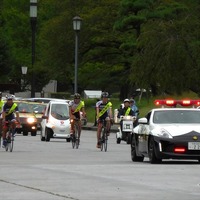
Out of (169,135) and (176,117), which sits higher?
(176,117)

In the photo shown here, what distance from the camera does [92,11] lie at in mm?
79688

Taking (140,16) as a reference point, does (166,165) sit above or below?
below

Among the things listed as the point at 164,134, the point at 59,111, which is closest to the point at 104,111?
the point at 164,134

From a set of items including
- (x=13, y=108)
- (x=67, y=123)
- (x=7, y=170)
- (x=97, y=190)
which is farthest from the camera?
(x=67, y=123)

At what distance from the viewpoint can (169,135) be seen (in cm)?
2461

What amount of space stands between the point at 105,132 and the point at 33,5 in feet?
125

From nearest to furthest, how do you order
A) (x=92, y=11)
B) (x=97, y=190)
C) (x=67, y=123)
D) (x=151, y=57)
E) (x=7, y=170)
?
(x=97, y=190)
(x=7, y=170)
(x=67, y=123)
(x=151, y=57)
(x=92, y=11)

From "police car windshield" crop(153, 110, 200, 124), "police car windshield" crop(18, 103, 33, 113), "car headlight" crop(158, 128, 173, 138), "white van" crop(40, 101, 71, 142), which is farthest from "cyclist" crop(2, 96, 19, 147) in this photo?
"police car windshield" crop(18, 103, 33, 113)

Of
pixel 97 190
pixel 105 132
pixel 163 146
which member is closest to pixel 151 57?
pixel 105 132

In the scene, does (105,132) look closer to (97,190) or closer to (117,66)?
(97,190)

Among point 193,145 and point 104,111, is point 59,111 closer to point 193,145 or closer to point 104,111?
point 104,111

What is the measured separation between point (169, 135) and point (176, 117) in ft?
4.54

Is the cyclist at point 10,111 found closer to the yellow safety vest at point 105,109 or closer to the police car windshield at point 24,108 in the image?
the yellow safety vest at point 105,109

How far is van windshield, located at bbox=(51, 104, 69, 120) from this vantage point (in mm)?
46469
